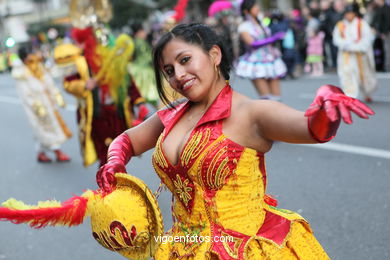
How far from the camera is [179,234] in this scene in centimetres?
228

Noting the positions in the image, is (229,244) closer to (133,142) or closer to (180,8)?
(133,142)

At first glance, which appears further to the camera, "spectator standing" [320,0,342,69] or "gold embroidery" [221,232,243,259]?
"spectator standing" [320,0,342,69]

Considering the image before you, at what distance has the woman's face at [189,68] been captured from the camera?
2.19 m

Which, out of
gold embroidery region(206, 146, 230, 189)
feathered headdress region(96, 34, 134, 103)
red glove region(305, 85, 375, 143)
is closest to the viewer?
red glove region(305, 85, 375, 143)

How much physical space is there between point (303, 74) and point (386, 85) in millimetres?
4301

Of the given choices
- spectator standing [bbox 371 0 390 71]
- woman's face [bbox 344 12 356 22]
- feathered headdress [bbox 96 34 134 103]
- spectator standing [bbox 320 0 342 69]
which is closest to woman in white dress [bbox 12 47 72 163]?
feathered headdress [bbox 96 34 134 103]

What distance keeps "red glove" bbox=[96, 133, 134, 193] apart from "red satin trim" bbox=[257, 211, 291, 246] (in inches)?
22.8

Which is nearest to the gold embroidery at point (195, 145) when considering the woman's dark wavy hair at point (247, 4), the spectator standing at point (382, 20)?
the woman's dark wavy hair at point (247, 4)

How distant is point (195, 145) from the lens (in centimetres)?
215

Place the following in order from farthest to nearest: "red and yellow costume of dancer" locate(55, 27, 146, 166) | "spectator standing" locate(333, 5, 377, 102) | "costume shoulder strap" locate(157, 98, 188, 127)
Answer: "spectator standing" locate(333, 5, 377, 102) < "red and yellow costume of dancer" locate(55, 27, 146, 166) < "costume shoulder strap" locate(157, 98, 188, 127)

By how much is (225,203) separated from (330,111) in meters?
0.57

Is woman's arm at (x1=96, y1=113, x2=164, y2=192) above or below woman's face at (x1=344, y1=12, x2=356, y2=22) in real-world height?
above

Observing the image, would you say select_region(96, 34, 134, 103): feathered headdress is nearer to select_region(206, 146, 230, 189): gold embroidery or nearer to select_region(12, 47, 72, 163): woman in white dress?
select_region(12, 47, 72, 163): woman in white dress

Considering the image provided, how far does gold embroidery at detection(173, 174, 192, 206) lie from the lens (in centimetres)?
220
